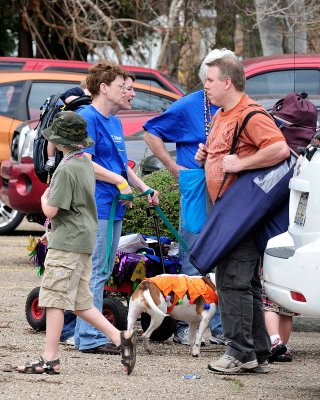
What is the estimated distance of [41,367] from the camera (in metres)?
6.89

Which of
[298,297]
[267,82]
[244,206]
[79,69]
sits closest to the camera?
[298,297]

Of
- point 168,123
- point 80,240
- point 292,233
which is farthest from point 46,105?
point 292,233

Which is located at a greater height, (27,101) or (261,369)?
(27,101)

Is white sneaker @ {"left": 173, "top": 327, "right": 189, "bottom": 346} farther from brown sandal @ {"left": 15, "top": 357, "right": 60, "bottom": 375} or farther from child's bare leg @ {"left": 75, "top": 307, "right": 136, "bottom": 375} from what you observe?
brown sandal @ {"left": 15, "top": 357, "right": 60, "bottom": 375}

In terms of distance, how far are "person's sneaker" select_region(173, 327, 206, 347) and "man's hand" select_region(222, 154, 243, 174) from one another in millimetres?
1837

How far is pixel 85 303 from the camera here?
23.0ft

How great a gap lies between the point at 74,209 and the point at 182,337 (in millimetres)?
1864

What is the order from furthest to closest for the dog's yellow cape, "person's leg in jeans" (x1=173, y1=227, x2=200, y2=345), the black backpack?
"person's leg in jeans" (x1=173, y1=227, x2=200, y2=345) < the black backpack < the dog's yellow cape

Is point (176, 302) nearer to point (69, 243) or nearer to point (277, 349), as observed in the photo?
point (277, 349)

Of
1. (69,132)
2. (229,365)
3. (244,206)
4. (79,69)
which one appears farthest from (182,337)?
(79,69)

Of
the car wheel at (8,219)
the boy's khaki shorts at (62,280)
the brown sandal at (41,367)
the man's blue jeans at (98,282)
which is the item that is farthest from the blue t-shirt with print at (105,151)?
the car wheel at (8,219)

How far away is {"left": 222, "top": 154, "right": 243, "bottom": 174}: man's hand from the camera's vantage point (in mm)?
6848

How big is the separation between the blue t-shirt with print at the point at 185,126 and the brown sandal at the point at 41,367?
1.96 meters

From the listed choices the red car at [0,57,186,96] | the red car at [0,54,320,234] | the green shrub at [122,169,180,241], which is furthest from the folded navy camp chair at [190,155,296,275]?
the red car at [0,57,186,96]
